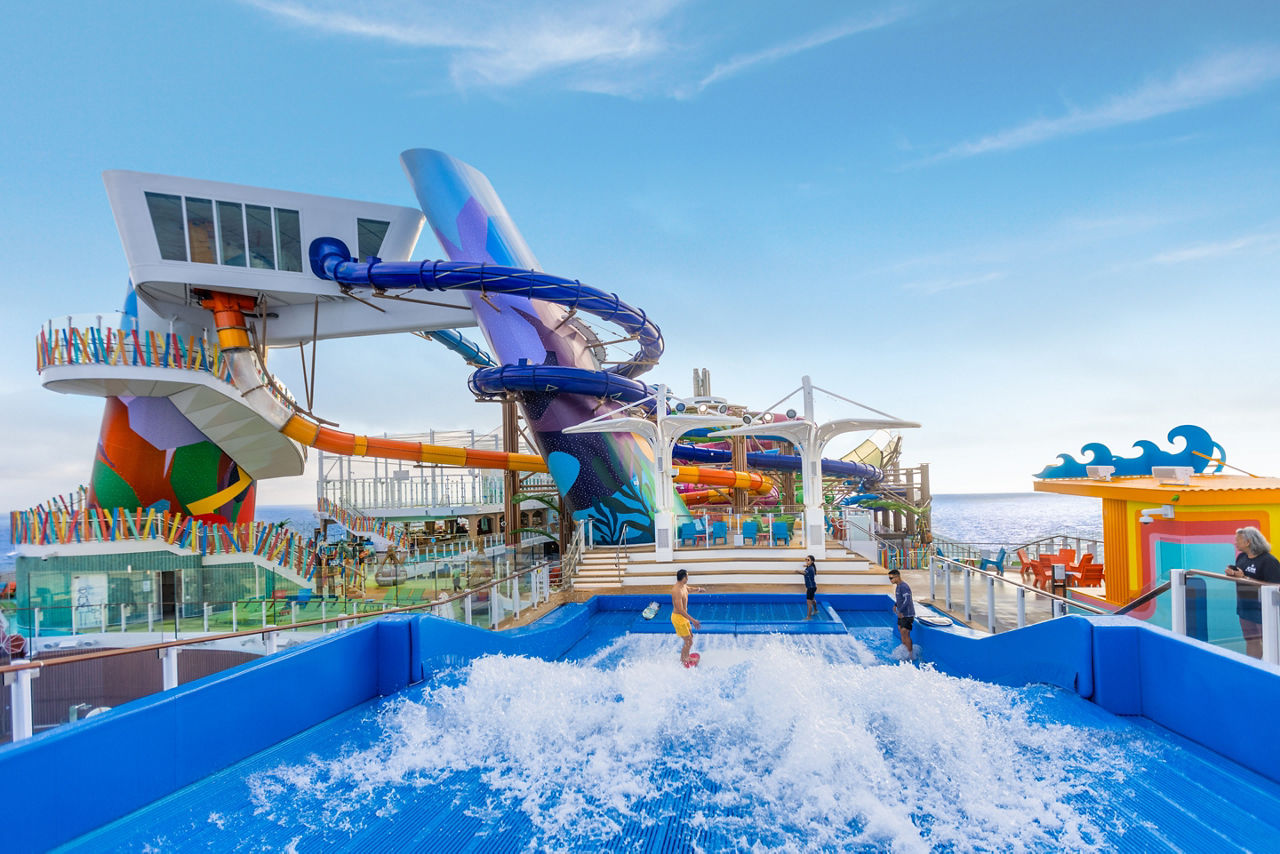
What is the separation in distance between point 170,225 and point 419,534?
1411 cm

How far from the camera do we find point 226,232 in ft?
54.7

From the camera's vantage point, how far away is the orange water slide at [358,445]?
17.1m

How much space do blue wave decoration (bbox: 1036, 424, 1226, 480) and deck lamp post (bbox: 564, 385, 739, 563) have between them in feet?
21.2

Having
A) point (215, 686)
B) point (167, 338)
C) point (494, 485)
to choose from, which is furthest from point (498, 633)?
point (494, 485)

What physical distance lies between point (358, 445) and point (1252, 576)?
18904 millimetres

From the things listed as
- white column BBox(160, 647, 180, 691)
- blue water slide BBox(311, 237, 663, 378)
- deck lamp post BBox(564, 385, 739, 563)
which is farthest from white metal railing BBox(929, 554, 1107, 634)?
blue water slide BBox(311, 237, 663, 378)

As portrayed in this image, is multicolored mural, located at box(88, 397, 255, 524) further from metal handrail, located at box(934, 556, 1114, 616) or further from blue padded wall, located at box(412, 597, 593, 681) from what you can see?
metal handrail, located at box(934, 556, 1114, 616)

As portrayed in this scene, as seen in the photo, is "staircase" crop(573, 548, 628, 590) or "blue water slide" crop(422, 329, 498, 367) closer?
"staircase" crop(573, 548, 628, 590)

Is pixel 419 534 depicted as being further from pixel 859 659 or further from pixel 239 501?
pixel 859 659

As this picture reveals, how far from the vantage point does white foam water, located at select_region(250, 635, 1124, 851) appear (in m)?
3.42

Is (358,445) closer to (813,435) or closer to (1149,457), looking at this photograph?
(813,435)

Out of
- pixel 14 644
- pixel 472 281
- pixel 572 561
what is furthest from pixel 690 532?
pixel 14 644

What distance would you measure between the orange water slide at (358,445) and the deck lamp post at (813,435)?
584 cm

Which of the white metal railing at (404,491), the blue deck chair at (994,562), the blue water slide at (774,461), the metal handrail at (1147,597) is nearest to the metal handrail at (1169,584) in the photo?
the metal handrail at (1147,597)
